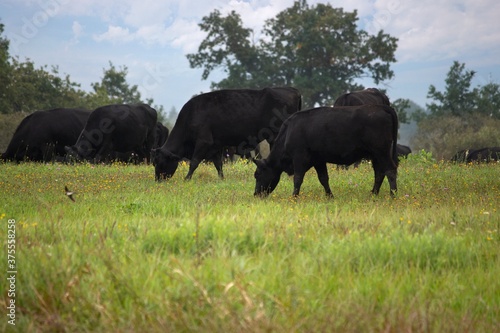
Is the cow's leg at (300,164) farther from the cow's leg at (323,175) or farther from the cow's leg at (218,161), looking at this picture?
the cow's leg at (218,161)

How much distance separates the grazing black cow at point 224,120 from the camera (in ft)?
51.7

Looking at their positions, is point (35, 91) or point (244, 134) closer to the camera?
point (244, 134)

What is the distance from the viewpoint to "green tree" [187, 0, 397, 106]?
147 feet

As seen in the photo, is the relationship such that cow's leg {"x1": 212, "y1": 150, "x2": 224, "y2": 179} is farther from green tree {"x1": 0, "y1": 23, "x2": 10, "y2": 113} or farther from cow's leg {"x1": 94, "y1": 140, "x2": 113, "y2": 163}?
green tree {"x1": 0, "y1": 23, "x2": 10, "y2": 113}

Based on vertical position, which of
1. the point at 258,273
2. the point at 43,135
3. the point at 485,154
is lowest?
the point at 258,273

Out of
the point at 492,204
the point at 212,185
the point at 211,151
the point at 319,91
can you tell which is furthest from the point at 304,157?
the point at 319,91

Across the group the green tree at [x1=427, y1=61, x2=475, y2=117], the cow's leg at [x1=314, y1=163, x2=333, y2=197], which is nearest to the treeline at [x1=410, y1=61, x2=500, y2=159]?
the green tree at [x1=427, y1=61, x2=475, y2=117]

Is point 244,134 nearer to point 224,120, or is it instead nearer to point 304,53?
point 224,120

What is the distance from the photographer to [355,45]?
1797 inches

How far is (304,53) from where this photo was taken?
149 feet

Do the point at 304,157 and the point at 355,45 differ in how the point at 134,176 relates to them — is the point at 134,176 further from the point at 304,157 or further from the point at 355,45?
the point at 355,45

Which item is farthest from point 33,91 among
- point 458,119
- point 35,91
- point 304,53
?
point 458,119

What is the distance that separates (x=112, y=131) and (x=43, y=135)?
3209 mm

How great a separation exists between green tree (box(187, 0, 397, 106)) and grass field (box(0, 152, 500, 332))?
38095 millimetres
